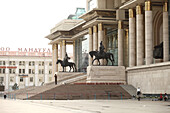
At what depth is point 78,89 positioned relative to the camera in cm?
5847

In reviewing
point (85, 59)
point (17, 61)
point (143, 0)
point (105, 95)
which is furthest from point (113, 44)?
point (17, 61)

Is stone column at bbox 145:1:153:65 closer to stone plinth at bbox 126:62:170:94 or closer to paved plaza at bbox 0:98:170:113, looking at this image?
stone plinth at bbox 126:62:170:94

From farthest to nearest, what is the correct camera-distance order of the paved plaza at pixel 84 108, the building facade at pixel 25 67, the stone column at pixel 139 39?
1. the building facade at pixel 25 67
2. the stone column at pixel 139 39
3. the paved plaza at pixel 84 108

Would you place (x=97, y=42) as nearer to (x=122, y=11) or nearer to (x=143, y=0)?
(x=122, y=11)

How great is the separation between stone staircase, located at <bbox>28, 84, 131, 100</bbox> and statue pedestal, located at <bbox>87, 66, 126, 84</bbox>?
543 centimetres

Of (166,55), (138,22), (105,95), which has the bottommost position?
(105,95)

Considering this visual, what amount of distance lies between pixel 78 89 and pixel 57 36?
49.7 meters

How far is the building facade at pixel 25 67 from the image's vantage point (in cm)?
15800

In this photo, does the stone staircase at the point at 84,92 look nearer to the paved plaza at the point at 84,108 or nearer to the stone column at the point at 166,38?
the stone column at the point at 166,38

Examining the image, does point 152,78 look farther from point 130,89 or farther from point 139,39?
point 139,39

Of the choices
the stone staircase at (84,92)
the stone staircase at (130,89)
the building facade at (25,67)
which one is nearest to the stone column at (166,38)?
the stone staircase at (130,89)

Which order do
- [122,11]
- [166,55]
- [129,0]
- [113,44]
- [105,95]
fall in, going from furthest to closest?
[113,44] → [122,11] → [129,0] → [166,55] → [105,95]

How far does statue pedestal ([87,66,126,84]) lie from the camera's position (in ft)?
220

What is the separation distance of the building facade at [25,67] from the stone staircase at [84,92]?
99360mm
